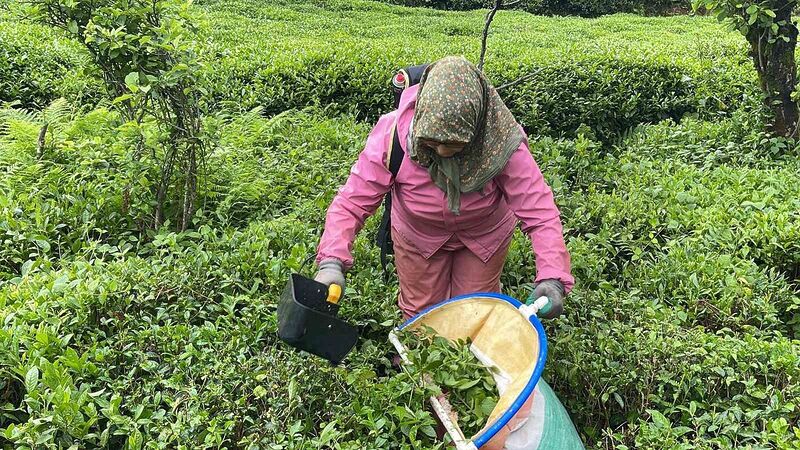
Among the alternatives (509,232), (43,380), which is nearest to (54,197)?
(43,380)

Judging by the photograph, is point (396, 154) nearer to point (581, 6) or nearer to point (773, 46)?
point (773, 46)

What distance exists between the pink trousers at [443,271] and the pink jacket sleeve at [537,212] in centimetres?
32

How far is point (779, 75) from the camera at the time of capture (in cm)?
442

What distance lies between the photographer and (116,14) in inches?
108

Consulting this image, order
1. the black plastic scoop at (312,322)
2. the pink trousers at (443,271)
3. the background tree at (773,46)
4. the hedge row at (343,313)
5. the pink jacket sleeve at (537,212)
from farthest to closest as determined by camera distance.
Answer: the background tree at (773,46)
the pink trousers at (443,271)
the pink jacket sleeve at (537,212)
the hedge row at (343,313)
the black plastic scoop at (312,322)

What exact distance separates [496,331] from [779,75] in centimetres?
355

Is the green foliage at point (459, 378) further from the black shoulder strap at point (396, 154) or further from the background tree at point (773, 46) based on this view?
the background tree at point (773, 46)

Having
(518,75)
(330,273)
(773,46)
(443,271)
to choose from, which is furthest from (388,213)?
(518,75)

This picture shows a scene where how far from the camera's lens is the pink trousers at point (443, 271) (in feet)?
8.51

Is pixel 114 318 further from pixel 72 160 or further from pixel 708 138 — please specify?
pixel 708 138

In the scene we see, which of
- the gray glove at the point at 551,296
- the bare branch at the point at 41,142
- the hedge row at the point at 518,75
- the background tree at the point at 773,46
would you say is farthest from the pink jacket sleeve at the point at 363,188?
the background tree at the point at 773,46

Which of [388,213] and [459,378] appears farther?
[388,213]

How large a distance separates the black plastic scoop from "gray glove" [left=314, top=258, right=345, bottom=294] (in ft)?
0.20

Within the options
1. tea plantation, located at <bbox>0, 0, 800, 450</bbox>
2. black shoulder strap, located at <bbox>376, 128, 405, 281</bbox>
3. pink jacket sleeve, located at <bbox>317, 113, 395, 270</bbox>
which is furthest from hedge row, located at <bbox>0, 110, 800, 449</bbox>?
pink jacket sleeve, located at <bbox>317, 113, 395, 270</bbox>
